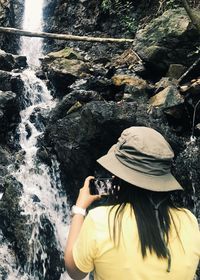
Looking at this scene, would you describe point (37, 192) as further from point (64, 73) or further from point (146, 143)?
point (146, 143)

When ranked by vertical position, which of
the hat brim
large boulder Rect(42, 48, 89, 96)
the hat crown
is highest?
the hat crown

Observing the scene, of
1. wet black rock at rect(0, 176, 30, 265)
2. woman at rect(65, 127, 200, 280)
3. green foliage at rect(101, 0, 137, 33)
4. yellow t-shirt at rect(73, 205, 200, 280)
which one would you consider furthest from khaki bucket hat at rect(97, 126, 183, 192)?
green foliage at rect(101, 0, 137, 33)

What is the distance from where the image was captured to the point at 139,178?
189 cm

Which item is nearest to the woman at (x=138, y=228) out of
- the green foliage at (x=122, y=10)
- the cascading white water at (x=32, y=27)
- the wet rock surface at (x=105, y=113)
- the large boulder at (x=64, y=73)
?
the wet rock surface at (x=105, y=113)

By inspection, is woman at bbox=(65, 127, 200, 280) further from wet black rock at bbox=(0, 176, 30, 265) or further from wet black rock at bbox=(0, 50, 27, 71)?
wet black rock at bbox=(0, 50, 27, 71)

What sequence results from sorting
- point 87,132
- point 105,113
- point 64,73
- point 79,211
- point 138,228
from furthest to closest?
1. point 64,73
2. point 87,132
3. point 105,113
4. point 79,211
5. point 138,228

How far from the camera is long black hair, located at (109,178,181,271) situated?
183cm

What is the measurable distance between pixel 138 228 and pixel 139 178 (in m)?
0.24

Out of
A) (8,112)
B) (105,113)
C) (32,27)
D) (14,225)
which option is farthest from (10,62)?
(14,225)

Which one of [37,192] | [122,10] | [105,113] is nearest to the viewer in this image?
[105,113]

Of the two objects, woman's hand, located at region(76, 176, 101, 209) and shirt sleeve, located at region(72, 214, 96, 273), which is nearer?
shirt sleeve, located at region(72, 214, 96, 273)

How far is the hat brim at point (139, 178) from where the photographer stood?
188 cm

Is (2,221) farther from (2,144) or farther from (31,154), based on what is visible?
(2,144)

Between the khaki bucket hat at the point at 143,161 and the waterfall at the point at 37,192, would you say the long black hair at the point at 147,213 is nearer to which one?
the khaki bucket hat at the point at 143,161
